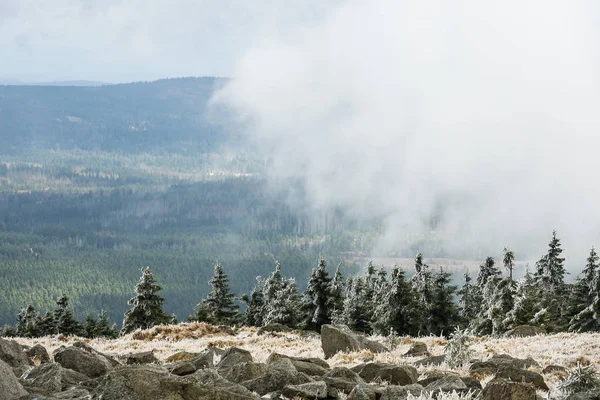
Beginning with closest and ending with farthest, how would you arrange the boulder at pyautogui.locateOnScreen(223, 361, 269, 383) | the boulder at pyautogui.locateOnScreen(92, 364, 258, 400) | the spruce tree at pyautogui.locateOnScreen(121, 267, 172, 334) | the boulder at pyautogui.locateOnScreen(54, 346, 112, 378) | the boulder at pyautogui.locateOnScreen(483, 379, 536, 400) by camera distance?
1. the boulder at pyautogui.locateOnScreen(92, 364, 258, 400)
2. the boulder at pyautogui.locateOnScreen(483, 379, 536, 400)
3. the boulder at pyautogui.locateOnScreen(223, 361, 269, 383)
4. the boulder at pyautogui.locateOnScreen(54, 346, 112, 378)
5. the spruce tree at pyautogui.locateOnScreen(121, 267, 172, 334)

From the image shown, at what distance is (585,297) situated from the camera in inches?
2181

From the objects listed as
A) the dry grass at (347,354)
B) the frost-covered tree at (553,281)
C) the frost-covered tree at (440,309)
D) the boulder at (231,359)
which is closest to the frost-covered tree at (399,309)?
the frost-covered tree at (440,309)

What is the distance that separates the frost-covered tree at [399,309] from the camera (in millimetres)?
52969

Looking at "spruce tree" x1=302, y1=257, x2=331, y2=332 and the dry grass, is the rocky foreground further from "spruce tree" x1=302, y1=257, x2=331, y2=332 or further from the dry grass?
"spruce tree" x1=302, y1=257, x2=331, y2=332

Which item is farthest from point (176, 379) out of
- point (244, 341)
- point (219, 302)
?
point (219, 302)

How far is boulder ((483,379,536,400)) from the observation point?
31.5 ft

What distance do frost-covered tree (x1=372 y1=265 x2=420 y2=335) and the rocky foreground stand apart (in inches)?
1098

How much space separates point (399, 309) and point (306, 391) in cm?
4387

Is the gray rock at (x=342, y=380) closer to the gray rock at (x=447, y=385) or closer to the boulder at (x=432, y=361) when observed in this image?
the gray rock at (x=447, y=385)

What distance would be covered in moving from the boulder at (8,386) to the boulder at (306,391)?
4.12 metres

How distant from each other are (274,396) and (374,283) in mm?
62573

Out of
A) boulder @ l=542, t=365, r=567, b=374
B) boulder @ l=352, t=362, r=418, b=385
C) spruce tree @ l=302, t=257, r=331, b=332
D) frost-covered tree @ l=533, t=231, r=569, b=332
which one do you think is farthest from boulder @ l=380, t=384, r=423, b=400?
frost-covered tree @ l=533, t=231, r=569, b=332

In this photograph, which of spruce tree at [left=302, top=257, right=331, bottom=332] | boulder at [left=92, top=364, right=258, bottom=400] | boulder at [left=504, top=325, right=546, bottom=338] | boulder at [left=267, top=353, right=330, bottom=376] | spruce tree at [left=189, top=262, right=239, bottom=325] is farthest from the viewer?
spruce tree at [left=189, top=262, right=239, bottom=325]

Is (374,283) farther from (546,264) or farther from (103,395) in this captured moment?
(103,395)
